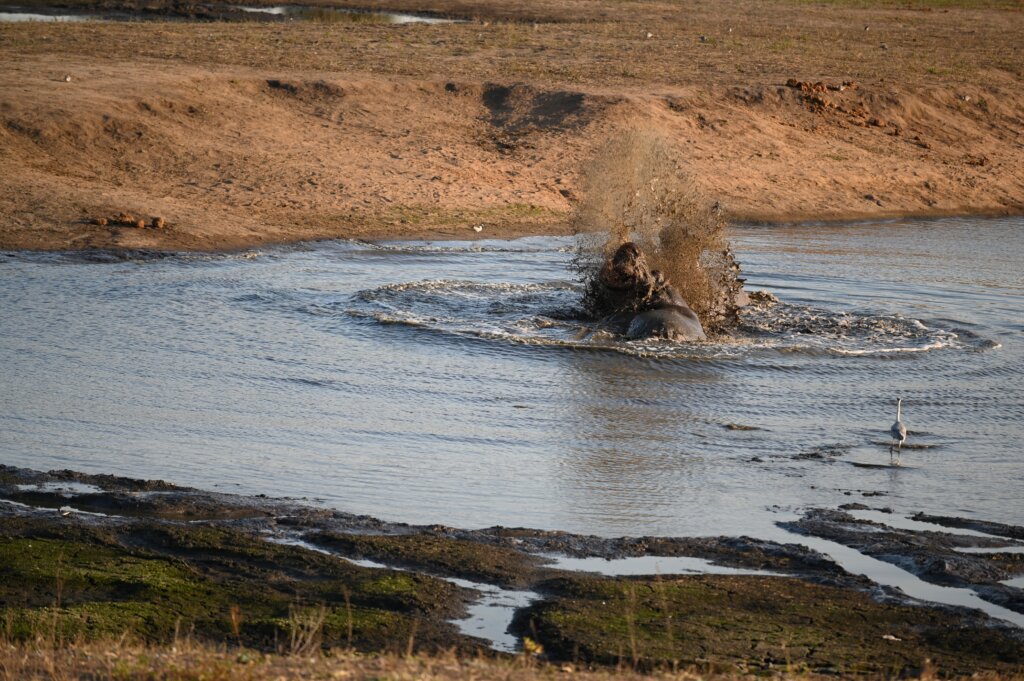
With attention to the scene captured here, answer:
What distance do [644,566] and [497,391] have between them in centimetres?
414

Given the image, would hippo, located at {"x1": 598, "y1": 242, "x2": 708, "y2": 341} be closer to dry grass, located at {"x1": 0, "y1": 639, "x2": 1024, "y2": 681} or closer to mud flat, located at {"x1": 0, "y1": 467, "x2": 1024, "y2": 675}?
mud flat, located at {"x1": 0, "y1": 467, "x2": 1024, "y2": 675}

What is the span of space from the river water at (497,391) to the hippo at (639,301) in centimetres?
41

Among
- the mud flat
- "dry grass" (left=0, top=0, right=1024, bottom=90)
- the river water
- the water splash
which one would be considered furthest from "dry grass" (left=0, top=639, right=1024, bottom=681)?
"dry grass" (left=0, top=0, right=1024, bottom=90)

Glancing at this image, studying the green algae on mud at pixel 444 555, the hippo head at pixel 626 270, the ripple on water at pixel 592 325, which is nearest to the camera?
the green algae on mud at pixel 444 555

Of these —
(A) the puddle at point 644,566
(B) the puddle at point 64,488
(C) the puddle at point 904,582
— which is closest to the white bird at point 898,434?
(C) the puddle at point 904,582

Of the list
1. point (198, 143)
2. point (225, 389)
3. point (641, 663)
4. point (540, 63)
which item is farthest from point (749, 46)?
point (641, 663)

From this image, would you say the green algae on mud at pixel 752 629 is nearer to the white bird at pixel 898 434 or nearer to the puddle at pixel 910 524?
the puddle at pixel 910 524

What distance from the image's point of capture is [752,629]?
623 cm

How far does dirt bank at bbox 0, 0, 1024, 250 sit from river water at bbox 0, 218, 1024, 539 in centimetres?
197

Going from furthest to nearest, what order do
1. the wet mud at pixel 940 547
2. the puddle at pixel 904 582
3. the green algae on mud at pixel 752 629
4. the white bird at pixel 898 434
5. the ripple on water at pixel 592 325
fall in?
the ripple on water at pixel 592 325
the white bird at pixel 898 434
the wet mud at pixel 940 547
the puddle at pixel 904 582
the green algae on mud at pixel 752 629

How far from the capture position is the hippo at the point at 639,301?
1334cm

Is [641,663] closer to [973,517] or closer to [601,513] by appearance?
[601,513]

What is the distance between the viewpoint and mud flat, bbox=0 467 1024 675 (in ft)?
19.6

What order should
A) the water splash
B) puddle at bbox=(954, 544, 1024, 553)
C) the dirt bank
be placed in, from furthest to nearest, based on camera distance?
the dirt bank, the water splash, puddle at bbox=(954, 544, 1024, 553)
